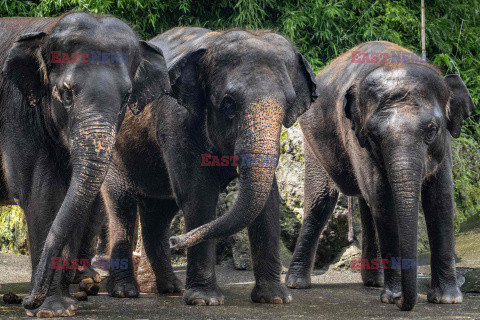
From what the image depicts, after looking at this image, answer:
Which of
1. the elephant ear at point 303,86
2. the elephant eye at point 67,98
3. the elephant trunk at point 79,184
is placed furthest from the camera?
the elephant ear at point 303,86

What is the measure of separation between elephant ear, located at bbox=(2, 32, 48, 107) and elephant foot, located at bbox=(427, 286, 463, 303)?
3886mm

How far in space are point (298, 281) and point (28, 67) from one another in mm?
4066

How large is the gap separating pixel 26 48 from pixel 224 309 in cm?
269

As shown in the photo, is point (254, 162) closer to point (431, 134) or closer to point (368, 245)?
point (431, 134)

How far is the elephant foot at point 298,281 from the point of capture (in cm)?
995

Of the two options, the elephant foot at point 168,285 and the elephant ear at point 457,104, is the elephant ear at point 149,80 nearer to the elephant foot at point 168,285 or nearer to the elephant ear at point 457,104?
the elephant foot at point 168,285

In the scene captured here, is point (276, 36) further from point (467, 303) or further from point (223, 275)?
point (223, 275)

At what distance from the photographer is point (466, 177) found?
14844 mm

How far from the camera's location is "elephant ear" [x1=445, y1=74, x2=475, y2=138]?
27.6ft

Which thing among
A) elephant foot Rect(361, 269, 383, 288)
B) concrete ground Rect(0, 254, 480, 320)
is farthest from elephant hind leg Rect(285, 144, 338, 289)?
elephant foot Rect(361, 269, 383, 288)

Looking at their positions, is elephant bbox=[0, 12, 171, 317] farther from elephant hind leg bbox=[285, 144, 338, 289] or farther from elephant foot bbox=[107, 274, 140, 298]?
elephant hind leg bbox=[285, 144, 338, 289]

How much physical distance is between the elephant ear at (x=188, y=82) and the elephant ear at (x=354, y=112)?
1.37 m

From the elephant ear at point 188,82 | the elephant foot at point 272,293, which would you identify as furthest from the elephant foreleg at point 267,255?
the elephant ear at point 188,82

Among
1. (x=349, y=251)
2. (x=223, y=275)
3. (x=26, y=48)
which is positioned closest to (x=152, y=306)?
(x=26, y=48)
